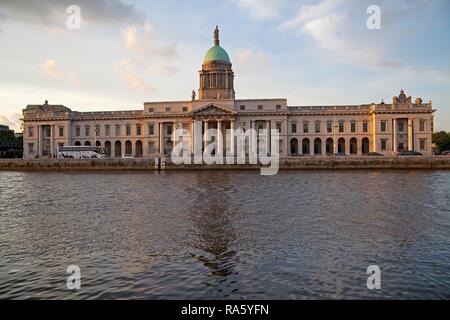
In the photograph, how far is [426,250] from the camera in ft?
44.6

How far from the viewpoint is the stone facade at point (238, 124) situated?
276 ft

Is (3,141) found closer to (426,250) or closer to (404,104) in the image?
(404,104)

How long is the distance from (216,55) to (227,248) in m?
92.4

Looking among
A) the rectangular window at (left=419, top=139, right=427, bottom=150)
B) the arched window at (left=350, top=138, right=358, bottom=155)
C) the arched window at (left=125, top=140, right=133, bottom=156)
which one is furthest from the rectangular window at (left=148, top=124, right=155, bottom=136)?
the rectangular window at (left=419, top=139, right=427, bottom=150)

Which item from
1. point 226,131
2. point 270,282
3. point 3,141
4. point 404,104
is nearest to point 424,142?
point 404,104

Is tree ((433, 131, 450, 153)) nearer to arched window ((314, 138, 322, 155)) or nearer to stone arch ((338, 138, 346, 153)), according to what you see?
stone arch ((338, 138, 346, 153))

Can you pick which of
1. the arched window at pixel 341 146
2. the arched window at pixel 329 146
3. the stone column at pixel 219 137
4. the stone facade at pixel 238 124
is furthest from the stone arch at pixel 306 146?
the stone column at pixel 219 137

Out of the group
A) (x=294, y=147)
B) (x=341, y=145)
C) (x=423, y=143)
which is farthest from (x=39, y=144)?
(x=423, y=143)

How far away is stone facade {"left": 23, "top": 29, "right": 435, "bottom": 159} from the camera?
84.1 meters

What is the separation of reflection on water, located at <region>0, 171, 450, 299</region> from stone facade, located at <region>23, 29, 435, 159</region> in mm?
62339

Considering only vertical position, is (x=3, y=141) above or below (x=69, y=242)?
above

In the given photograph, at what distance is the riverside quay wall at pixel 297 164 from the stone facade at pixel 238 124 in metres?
22.1

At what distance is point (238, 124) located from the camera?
8719cm
